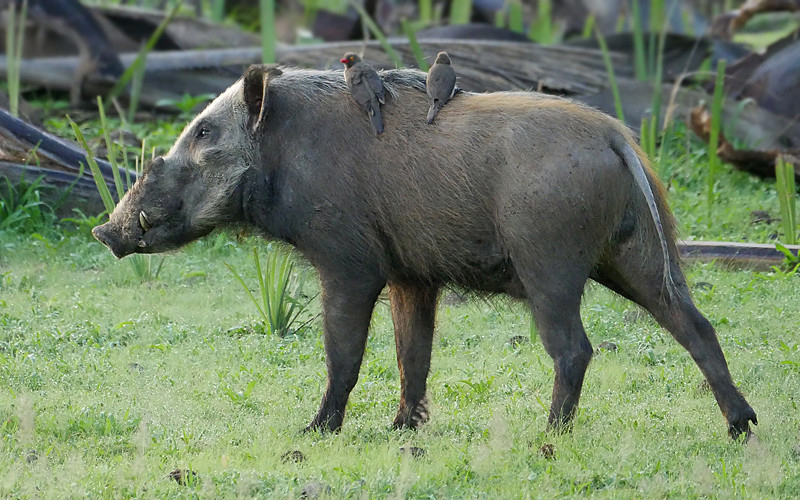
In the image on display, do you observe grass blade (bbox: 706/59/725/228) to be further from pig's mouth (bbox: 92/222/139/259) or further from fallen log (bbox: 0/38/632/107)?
pig's mouth (bbox: 92/222/139/259)

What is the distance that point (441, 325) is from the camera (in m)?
6.60

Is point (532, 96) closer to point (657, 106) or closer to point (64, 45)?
point (657, 106)

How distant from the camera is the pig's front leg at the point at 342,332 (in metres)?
4.80

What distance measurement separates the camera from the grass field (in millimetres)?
4168

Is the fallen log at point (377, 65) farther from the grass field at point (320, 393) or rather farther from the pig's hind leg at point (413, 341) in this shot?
the pig's hind leg at point (413, 341)

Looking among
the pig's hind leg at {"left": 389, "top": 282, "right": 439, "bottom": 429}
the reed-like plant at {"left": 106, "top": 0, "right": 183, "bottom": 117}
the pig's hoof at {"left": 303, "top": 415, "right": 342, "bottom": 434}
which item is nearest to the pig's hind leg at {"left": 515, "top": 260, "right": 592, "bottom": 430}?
the pig's hind leg at {"left": 389, "top": 282, "right": 439, "bottom": 429}

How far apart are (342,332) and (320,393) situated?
720 millimetres

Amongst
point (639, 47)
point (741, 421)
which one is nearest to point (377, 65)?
point (639, 47)

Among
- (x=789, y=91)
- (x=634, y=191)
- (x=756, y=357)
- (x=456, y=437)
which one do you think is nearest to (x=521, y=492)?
(x=456, y=437)

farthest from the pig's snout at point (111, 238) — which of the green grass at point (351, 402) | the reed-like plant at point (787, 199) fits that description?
the reed-like plant at point (787, 199)

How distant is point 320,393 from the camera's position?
5465 mm

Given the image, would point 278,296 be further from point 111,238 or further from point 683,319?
point 683,319

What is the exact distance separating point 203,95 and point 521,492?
7804 millimetres

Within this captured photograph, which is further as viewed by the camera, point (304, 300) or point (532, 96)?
point (304, 300)
